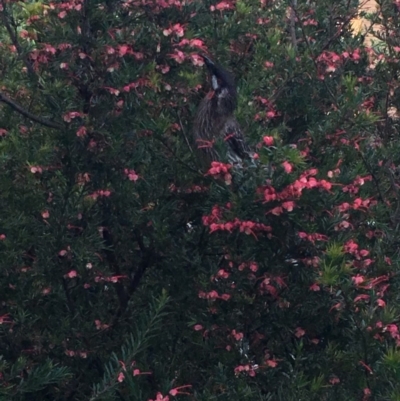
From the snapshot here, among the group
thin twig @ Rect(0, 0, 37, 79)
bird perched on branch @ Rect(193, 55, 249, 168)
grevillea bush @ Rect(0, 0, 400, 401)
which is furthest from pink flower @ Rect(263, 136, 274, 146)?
thin twig @ Rect(0, 0, 37, 79)

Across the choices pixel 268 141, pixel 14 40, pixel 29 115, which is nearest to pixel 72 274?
pixel 29 115

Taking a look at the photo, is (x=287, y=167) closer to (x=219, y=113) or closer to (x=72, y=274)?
(x=72, y=274)

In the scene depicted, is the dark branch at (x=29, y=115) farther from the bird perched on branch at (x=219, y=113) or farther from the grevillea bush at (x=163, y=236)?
the bird perched on branch at (x=219, y=113)

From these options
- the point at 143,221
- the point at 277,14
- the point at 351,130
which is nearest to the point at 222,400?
the point at 143,221

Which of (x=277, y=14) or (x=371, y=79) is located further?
(x=277, y=14)

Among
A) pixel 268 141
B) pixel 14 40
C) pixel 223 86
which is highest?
pixel 14 40

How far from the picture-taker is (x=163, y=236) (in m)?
3.68

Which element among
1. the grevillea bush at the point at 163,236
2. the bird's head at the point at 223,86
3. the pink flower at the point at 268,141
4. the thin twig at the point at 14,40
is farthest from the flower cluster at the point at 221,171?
the bird's head at the point at 223,86

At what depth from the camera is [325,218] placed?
339 cm

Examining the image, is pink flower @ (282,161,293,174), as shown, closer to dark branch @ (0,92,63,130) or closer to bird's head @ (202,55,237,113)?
dark branch @ (0,92,63,130)

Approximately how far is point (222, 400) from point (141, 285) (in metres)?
0.98

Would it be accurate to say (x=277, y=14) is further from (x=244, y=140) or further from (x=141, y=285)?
(x=141, y=285)

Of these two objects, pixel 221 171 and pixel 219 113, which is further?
pixel 219 113

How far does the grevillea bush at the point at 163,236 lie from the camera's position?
324 centimetres
